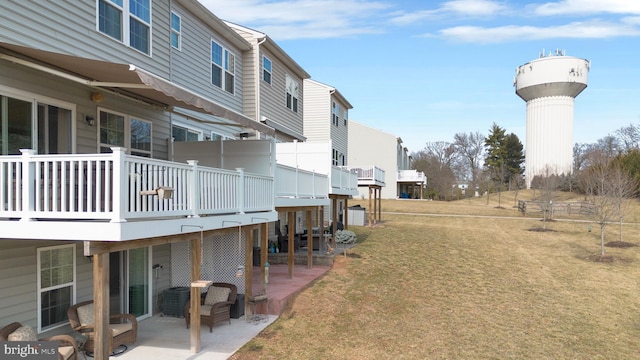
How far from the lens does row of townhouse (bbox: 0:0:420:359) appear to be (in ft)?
20.6

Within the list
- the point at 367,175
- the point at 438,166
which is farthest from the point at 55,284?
the point at 438,166

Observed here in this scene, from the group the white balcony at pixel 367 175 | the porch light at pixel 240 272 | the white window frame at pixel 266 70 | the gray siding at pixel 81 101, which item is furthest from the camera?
the white balcony at pixel 367 175

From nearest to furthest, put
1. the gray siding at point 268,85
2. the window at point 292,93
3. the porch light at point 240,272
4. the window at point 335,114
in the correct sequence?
1. the porch light at point 240,272
2. the gray siding at point 268,85
3. the window at point 292,93
4. the window at point 335,114

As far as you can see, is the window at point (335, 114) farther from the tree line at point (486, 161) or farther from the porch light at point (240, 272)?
the tree line at point (486, 161)

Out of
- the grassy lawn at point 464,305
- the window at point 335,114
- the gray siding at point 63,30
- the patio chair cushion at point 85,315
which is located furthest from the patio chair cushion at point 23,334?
the window at point 335,114

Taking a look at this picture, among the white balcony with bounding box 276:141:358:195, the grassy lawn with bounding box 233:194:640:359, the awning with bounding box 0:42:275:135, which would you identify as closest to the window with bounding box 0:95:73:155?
the awning with bounding box 0:42:275:135

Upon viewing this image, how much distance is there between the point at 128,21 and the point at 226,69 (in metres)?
5.63

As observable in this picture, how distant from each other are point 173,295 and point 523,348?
8.17m

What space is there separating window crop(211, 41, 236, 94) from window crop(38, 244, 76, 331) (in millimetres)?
7784

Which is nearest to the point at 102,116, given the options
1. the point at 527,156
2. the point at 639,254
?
the point at 639,254

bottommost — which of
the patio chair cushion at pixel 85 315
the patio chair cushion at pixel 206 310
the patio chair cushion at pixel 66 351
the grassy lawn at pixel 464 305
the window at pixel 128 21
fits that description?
the grassy lawn at pixel 464 305

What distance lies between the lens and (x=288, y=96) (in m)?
20.8

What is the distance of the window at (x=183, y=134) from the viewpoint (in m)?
12.9

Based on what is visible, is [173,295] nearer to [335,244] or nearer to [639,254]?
[335,244]
